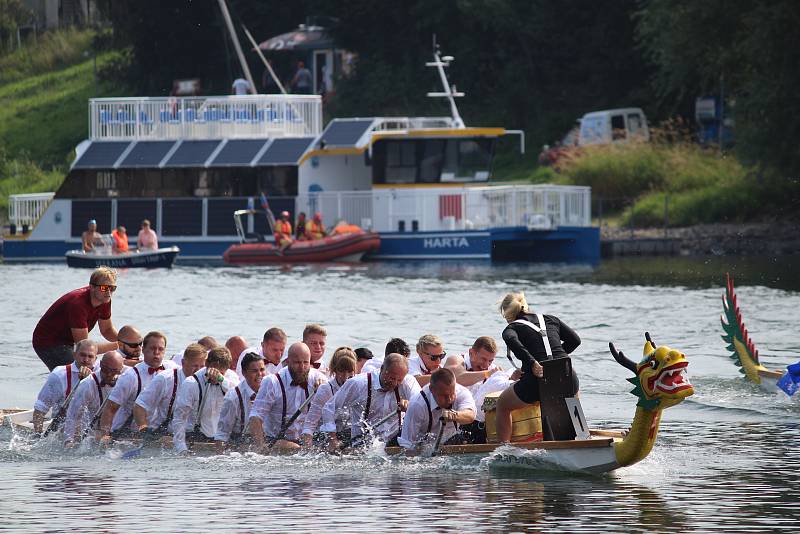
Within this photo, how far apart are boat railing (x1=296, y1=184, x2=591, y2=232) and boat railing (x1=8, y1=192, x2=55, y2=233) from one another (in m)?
9.24

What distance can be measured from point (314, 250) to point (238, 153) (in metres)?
5.34

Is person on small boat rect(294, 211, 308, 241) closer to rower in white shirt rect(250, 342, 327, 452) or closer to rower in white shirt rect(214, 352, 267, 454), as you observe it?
rower in white shirt rect(214, 352, 267, 454)

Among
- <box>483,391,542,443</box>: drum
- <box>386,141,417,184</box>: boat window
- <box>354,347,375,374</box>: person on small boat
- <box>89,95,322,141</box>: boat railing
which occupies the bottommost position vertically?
<box>483,391,542,443</box>: drum

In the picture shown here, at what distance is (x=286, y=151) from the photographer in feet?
168

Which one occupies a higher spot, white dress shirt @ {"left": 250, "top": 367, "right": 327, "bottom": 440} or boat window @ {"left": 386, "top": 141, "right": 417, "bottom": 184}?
boat window @ {"left": 386, "top": 141, "right": 417, "bottom": 184}

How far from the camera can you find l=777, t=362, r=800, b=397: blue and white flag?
20297 mm

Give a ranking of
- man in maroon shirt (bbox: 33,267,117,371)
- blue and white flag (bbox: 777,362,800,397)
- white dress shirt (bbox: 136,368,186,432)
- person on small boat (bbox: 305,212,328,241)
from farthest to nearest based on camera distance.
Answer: person on small boat (bbox: 305,212,328,241) < blue and white flag (bbox: 777,362,800,397) < man in maroon shirt (bbox: 33,267,117,371) < white dress shirt (bbox: 136,368,186,432)

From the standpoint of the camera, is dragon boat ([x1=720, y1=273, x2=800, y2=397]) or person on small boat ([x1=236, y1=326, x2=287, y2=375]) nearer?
person on small boat ([x1=236, y1=326, x2=287, y2=375])

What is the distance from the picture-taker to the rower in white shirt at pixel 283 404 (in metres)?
16.6

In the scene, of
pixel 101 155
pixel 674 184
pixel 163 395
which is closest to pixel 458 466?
pixel 163 395

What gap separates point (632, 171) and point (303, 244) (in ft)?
33.5

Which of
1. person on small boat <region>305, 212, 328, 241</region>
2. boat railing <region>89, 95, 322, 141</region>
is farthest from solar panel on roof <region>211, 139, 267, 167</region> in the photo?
person on small boat <region>305, 212, 328, 241</region>

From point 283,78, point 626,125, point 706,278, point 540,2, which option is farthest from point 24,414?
point 283,78

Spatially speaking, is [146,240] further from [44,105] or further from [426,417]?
[426,417]
